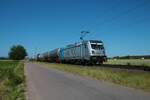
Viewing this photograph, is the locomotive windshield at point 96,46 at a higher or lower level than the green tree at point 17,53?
lower

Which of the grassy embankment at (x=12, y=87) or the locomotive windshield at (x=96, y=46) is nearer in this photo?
the grassy embankment at (x=12, y=87)

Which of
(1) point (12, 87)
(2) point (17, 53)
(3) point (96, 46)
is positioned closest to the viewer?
(1) point (12, 87)

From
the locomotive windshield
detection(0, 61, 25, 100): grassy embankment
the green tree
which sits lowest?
detection(0, 61, 25, 100): grassy embankment

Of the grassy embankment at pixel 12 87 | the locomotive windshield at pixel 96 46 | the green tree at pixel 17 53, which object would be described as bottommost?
the grassy embankment at pixel 12 87

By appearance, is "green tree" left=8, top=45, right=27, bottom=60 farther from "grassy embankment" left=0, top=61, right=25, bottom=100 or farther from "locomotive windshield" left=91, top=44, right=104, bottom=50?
"grassy embankment" left=0, top=61, right=25, bottom=100

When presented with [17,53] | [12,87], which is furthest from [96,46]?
[17,53]

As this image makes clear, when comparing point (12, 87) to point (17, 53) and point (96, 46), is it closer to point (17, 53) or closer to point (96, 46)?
point (96, 46)

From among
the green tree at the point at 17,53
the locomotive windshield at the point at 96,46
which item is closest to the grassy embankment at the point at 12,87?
the locomotive windshield at the point at 96,46

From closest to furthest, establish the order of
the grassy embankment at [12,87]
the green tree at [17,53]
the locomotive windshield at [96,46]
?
the grassy embankment at [12,87] → the locomotive windshield at [96,46] → the green tree at [17,53]

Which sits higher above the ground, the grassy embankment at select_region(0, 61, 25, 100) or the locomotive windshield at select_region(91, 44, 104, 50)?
the locomotive windshield at select_region(91, 44, 104, 50)

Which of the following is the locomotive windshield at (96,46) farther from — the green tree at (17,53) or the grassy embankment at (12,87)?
the green tree at (17,53)

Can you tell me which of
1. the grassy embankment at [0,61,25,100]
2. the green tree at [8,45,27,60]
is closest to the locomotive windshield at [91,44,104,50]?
the grassy embankment at [0,61,25,100]

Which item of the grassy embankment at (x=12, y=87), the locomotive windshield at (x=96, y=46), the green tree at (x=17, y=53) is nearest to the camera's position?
the grassy embankment at (x=12, y=87)

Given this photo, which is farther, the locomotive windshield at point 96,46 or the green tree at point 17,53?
the green tree at point 17,53
